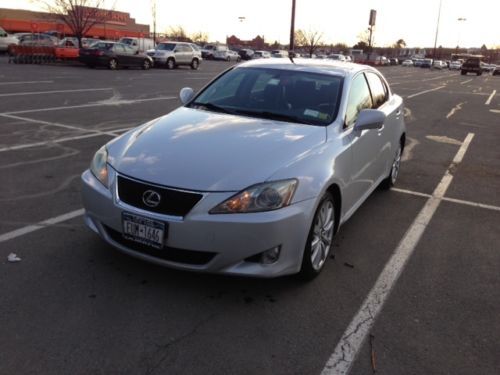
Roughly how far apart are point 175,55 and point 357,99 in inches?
1149

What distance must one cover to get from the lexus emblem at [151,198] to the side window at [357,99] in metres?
1.91

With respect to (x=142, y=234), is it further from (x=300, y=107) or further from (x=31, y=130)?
(x=31, y=130)

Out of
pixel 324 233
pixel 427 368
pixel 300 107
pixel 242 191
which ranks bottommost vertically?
pixel 427 368

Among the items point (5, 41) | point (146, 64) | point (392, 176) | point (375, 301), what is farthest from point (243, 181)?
point (5, 41)

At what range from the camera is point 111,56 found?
90.7 ft

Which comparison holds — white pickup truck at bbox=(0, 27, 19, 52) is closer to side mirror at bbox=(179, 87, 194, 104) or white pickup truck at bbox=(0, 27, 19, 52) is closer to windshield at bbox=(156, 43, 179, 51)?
windshield at bbox=(156, 43, 179, 51)

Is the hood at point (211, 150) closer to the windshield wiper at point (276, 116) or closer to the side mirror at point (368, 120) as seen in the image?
the windshield wiper at point (276, 116)

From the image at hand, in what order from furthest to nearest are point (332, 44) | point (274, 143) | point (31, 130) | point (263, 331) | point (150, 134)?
point (332, 44)
point (31, 130)
point (150, 134)
point (274, 143)
point (263, 331)

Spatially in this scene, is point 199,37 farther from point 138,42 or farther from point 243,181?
point 243,181

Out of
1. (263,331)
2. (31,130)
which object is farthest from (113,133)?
(263,331)

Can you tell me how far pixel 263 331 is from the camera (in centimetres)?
310

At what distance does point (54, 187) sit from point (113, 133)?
3.38 m

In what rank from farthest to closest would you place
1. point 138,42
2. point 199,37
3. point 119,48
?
point 199,37
point 138,42
point 119,48

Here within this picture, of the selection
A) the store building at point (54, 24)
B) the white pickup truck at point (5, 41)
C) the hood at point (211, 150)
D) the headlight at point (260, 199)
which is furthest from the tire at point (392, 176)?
the store building at point (54, 24)
